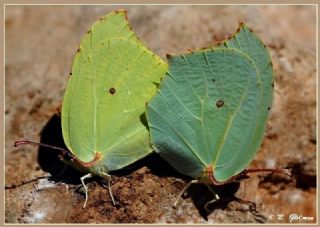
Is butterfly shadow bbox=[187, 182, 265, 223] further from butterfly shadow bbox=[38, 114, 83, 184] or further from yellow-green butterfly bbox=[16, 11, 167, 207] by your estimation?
butterfly shadow bbox=[38, 114, 83, 184]

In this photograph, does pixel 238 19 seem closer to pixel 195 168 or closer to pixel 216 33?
pixel 216 33

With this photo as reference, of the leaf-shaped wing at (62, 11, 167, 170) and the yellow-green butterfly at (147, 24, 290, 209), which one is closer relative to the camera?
the yellow-green butterfly at (147, 24, 290, 209)

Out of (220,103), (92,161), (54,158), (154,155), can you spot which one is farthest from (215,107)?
(54,158)

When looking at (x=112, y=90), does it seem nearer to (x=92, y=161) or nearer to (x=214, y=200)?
(x=92, y=161)

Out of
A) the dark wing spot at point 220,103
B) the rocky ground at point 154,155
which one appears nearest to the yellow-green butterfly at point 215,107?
the dark wing spot at point 220,103

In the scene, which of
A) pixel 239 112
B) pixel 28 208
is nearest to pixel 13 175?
pixel 28 208

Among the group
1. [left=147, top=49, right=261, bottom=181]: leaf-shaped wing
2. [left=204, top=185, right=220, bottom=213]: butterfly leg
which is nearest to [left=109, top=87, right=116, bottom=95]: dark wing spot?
[left=147, top=49, right=261, bottom=181]: leaf-shaped wing

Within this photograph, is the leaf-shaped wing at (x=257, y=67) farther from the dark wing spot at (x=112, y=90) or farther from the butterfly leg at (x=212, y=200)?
the dark wing spot at (x=112, y=90)
